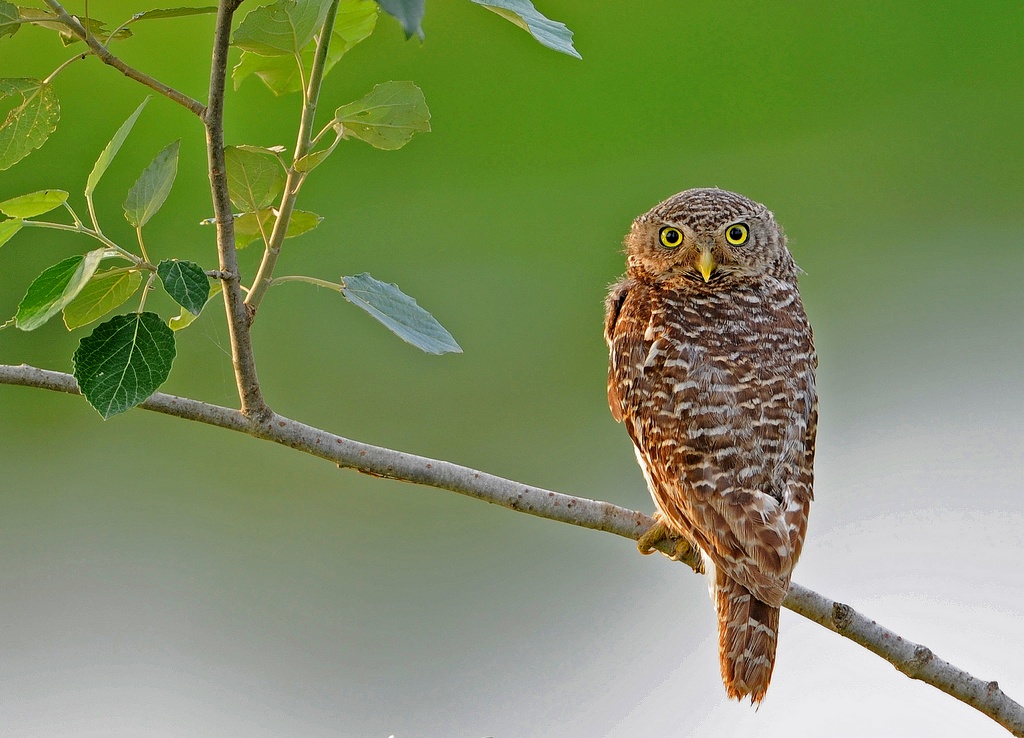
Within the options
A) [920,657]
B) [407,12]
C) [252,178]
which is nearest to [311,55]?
[252,178]

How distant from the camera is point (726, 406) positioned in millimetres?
1058

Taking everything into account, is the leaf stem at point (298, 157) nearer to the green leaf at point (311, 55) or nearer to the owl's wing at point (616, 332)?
the green leaf at point (311, 55)

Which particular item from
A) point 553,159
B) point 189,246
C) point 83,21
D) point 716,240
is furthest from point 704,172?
point 83,21

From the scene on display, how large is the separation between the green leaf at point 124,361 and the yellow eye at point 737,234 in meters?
0.86

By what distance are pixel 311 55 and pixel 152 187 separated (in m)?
0.19

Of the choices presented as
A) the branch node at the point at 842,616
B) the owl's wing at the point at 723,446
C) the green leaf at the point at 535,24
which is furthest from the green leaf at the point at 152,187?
the branch node at the point at 842,616

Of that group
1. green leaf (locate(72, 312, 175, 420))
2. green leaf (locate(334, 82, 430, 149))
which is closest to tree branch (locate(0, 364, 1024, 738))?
green leaf (locate(72, 312, 175, 420))

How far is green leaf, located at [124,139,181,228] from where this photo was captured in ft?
2.23

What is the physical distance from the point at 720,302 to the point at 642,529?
0.34 meters

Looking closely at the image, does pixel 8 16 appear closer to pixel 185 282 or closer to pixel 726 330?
pixel 185 282

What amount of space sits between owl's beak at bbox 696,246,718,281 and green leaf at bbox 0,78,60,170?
0.81 meters

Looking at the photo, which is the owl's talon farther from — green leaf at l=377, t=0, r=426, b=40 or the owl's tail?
green leaf at l=377, t=0, r=426, b=40

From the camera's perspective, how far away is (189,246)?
224 cm

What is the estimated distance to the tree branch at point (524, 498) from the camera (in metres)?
0.77
